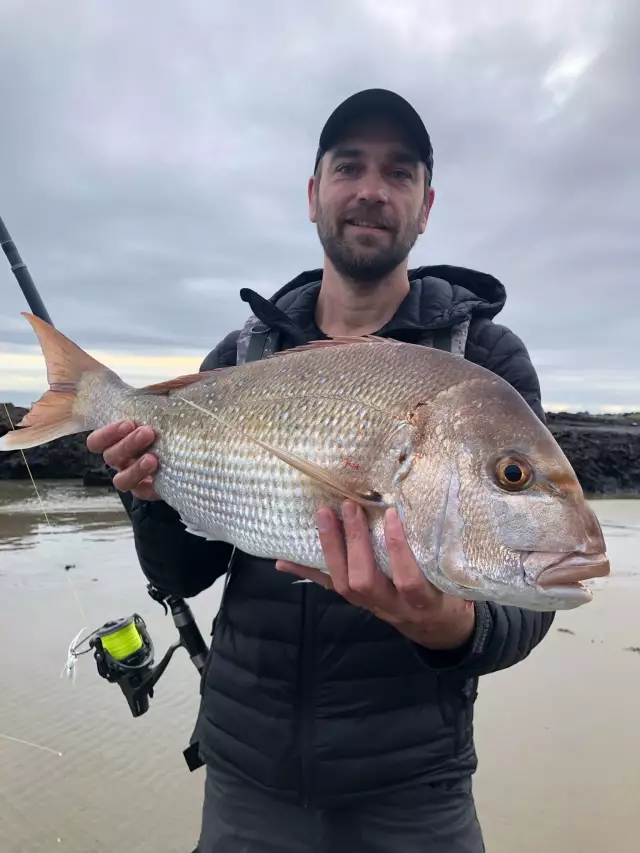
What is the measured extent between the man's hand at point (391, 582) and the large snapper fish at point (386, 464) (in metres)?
0.04

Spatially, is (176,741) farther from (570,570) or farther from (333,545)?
(570,570)

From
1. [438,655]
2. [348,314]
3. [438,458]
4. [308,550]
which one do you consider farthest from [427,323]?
[438,655]

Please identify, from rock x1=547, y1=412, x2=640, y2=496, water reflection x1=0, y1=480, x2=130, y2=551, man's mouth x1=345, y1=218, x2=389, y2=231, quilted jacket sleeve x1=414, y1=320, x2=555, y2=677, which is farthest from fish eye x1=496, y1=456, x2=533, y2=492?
rock x1=547, y1=412, x2=640, y2=496

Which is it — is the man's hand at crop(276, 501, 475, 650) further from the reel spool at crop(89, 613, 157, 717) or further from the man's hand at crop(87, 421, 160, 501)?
the reel spool at crop(89, 613, 157, 717)

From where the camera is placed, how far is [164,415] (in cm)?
244

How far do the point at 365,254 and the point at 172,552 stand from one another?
1413 mm

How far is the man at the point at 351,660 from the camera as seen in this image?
6.03 feet

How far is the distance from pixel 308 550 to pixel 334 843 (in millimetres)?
951

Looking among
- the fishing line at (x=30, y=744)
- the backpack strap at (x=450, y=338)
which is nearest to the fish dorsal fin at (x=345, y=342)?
the backpack strap at (x=450, y=338)

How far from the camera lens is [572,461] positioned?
17.7 metres

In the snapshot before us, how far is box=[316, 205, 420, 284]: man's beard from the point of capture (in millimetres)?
2598

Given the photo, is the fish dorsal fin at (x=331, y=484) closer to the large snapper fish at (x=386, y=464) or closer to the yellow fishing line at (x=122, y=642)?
the large snapper fish at (x=386, y=464)

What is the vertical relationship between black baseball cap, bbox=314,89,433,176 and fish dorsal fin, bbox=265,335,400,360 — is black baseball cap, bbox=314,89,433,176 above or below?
above

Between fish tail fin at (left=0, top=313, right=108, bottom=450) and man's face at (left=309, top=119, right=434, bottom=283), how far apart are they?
1.14 metres
